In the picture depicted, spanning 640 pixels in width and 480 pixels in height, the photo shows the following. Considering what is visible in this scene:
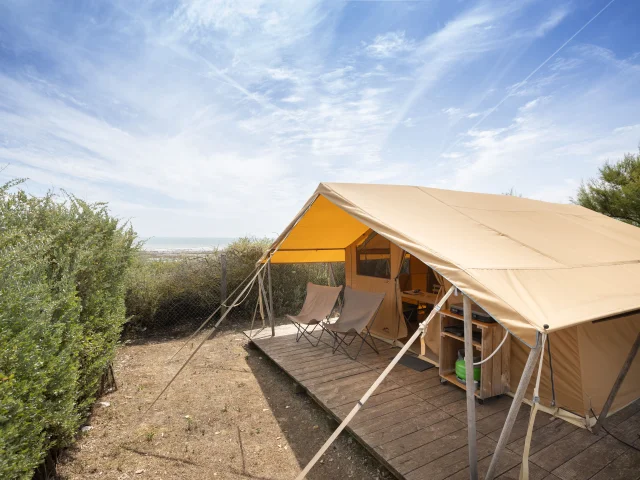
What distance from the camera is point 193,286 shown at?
6762 millimetres

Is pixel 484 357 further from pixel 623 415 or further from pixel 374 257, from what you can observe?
pixel 374 257

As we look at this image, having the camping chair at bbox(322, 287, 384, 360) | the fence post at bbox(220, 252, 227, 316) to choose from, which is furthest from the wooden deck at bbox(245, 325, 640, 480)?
the fence post at bbox(220, 252, 227, 316)

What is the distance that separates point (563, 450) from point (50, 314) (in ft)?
11.9

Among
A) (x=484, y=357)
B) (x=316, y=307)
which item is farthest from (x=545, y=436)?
(x=316, y=307)

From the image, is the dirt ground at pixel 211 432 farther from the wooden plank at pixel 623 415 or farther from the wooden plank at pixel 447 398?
the wooden plank at pixel 623 415

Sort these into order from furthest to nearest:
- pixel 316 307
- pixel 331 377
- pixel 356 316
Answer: pixel 316 307, pixel 356 316, pixel 331 377

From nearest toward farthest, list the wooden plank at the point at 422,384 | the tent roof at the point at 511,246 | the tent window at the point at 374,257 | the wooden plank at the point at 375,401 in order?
the tent roof at the point at 511,246, the wooden plank at the point at 375,401, the wooden plank at the point at 422,384, the tent window at the point at 374,257

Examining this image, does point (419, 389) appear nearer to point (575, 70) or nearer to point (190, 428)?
point (190, 428)

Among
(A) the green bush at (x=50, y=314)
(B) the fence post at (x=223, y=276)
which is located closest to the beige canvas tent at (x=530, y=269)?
(A) the green bush at (x=50, y=314)

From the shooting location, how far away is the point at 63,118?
5078mm

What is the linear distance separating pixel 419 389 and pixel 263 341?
2704 millimetres

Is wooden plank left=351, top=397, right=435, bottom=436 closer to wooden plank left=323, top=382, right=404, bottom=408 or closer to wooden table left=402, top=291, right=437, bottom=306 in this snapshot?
wooden plank left=323, top=382, right=404, bottom=408

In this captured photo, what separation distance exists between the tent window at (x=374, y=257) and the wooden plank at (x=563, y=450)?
266cm

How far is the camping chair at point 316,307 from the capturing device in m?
4.92
